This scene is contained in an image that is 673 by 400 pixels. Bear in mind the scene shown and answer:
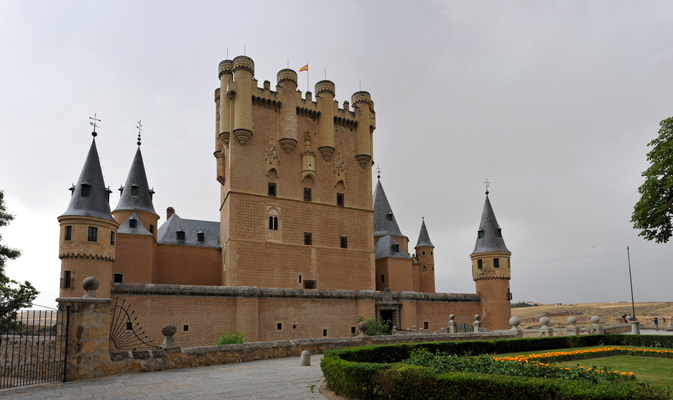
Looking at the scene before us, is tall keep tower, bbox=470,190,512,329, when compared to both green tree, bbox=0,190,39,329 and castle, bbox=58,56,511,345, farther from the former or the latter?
green tree, bbox=0,190,39,329

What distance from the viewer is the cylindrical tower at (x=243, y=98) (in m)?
31.4

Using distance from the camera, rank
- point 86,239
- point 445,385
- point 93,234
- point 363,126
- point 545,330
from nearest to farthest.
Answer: point 445,385 → point 545,330 → point 86,239 → point 93,234 → point 363,126

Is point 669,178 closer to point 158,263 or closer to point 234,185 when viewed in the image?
point 234,185

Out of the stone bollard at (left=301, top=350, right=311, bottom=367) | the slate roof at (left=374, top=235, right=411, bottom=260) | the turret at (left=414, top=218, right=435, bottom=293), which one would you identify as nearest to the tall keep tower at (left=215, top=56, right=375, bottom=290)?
the slate roof at (left=374, top=235, right=411, bottom=260)

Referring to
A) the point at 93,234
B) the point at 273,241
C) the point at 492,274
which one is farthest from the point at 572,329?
the point at 93,234

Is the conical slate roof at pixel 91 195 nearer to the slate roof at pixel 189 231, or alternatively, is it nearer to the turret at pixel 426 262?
the slate roof at pixel 189 231

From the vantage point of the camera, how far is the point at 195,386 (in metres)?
10.1

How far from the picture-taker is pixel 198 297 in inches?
981

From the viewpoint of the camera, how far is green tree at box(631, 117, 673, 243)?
23.5 meters

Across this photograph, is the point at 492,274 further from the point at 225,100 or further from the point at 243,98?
the point at 225,100

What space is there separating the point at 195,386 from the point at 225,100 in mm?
26164

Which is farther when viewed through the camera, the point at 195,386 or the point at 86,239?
the point at 86,239

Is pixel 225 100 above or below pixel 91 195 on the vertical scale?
above

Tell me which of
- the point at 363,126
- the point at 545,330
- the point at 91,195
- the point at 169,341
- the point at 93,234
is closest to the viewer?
the point at 169,341
